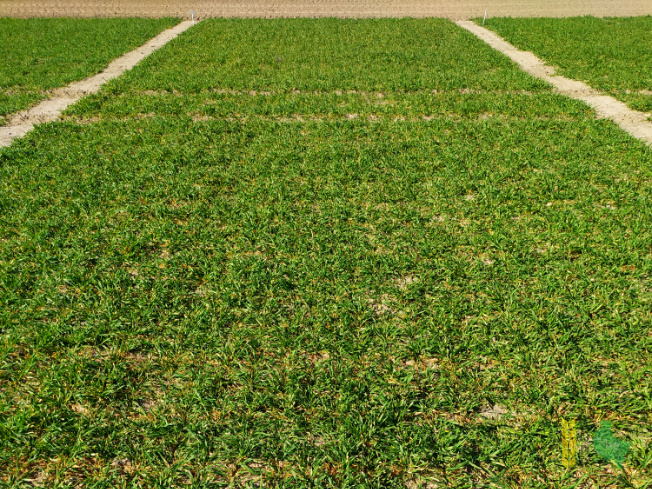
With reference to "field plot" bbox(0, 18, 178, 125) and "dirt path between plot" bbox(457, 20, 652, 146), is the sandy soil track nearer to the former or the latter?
"field plot" bbox(0, 18, 178, 125)

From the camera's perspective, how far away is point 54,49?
1409 centimetres

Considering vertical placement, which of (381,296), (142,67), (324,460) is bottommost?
(324,460)

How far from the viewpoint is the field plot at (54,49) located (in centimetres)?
1044

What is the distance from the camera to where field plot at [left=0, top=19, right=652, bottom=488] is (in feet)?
8.68

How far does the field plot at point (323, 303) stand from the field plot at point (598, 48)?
3.91 meters

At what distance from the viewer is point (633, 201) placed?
5.36 metres

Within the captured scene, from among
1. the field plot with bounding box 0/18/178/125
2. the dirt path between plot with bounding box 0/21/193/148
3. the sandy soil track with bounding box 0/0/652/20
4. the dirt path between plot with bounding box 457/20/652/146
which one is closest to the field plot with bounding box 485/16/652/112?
the dirt path between plot with bounding box 457/20/652/146

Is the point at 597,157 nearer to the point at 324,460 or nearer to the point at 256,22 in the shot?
the point at 324,460

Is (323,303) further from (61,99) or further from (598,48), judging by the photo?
(598,48)

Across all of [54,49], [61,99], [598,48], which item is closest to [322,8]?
[54,49]

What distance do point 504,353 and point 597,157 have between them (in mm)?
5216

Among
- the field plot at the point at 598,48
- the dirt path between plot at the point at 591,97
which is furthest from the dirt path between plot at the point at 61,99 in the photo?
the field plot at the point at 598,48

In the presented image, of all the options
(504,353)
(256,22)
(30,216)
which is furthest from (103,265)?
(256,22)

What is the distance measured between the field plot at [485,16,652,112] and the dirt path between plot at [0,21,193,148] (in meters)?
13.7
